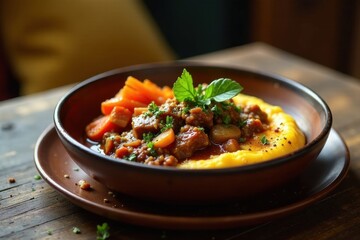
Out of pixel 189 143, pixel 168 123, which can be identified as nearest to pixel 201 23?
pixel 168 123

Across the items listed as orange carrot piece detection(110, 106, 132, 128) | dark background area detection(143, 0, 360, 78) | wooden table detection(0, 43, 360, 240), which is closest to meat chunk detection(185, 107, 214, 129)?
orange carrot piece detection(110, 106, 132, 128)

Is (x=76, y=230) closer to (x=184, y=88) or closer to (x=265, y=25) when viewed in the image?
(x=184, y=88)

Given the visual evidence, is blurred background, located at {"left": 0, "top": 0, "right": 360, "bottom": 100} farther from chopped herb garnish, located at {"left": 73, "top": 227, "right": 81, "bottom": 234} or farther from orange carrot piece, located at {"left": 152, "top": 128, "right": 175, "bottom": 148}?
chopped herb garnish, located at {"left": 73, "top": 227, "right": 81, "bottom": 234}

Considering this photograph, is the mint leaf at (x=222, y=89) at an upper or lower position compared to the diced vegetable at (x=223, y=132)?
upper

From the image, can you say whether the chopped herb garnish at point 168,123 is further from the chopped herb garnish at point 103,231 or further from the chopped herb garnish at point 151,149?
the chopped herb garnish at point 103,231

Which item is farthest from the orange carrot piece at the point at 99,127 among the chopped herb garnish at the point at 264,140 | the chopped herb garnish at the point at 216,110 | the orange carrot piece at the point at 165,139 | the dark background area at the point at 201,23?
the dark background area at the point at 201,23

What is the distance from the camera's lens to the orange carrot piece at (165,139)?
178 cm

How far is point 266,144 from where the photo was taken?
1.86m

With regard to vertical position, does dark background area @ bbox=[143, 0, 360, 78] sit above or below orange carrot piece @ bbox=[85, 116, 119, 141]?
below

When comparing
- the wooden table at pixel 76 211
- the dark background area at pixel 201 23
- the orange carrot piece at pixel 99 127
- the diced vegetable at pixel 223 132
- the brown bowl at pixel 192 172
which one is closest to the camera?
the brown bowl at pixel 192 172

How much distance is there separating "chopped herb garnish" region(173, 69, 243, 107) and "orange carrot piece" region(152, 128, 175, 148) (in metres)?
0.18

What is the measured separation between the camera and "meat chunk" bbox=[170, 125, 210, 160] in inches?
69.3

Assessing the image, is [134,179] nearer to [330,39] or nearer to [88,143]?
[88,143]

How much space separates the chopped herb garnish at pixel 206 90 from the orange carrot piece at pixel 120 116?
0.22 metres
